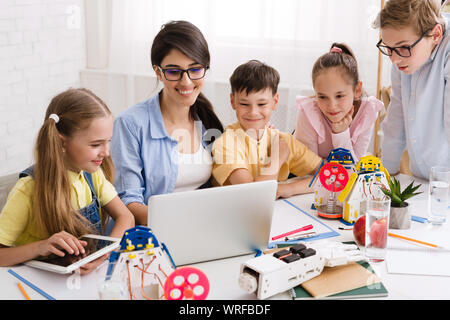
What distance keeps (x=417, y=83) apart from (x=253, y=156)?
0.67 m

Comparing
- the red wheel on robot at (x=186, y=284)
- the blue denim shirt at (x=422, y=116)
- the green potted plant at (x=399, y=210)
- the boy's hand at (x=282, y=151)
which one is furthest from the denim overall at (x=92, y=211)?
the blue denim shirt at (x=422, y=116)

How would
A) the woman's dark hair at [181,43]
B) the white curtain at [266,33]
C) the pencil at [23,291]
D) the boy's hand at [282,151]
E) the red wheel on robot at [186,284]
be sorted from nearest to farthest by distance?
the red wheel on robot at [186,284] → the pencil at [23,291] → the woman's dark hair at [181,43] → the boy's hand at [282,151] → the white curtain at [266,33]

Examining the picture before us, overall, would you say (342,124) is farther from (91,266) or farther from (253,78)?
(91,266)

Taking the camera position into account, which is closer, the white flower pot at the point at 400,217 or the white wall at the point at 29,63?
the white flower pot at the point at 400,217

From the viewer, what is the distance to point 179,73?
5.46ft

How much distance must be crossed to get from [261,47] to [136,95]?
99cm

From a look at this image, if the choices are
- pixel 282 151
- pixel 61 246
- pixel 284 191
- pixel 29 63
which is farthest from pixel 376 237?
pixel 29 63

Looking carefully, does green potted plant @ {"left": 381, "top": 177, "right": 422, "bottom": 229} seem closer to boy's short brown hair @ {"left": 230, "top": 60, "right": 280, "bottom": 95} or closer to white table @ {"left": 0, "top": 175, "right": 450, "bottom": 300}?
white table @ {"left": 0, "top": 175, "right": 450, "bottom": 300}

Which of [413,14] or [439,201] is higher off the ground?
[413,14]

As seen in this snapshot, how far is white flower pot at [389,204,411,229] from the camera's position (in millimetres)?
1477

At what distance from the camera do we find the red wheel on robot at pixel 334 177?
1571 millimetres

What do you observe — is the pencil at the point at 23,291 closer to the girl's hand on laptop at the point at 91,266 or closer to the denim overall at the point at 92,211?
the girl's hand on laptop at the point at 91,266

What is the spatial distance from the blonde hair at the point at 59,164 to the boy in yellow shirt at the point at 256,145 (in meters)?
0.49

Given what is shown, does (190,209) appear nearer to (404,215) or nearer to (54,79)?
(404,215)
